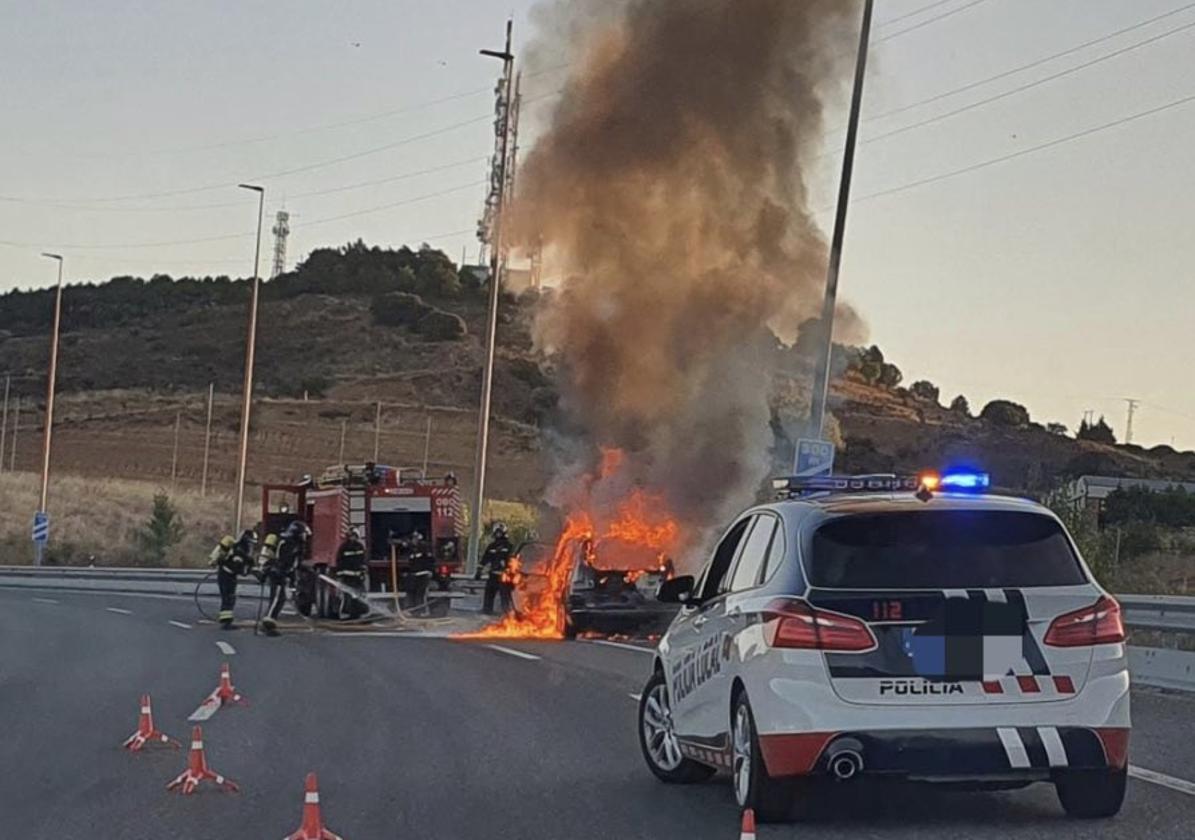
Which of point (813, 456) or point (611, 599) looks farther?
point (813, 456)

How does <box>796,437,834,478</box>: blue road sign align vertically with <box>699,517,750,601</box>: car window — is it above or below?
above

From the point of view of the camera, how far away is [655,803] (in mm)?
9836

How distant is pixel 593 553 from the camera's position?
25.0 metres

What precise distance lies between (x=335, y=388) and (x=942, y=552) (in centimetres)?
9243

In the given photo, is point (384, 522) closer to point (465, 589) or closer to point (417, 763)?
point (465, 589)

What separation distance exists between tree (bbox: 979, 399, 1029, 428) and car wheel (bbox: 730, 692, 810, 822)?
77880 millimetres

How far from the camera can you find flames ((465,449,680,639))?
Answer: 82.6 feet

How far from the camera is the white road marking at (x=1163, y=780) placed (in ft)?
33.3

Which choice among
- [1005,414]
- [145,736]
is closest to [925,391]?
[1005,414]

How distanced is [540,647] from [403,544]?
396 inches

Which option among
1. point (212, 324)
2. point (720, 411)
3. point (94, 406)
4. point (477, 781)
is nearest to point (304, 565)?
point (720, 411)

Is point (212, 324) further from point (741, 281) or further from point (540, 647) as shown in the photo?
point (540, 647)

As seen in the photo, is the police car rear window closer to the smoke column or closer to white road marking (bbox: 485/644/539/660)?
white road marking (bbox: 485/644/539/660)

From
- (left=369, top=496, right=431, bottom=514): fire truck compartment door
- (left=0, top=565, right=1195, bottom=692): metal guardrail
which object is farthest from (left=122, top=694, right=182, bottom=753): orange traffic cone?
(left=369, top=496, right=431, bottom=514): fire truck compartment door
